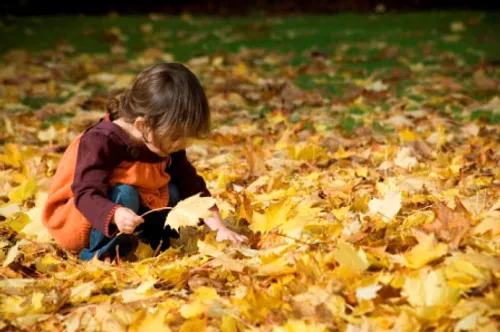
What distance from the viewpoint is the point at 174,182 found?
264 centimetres

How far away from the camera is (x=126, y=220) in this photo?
217cm

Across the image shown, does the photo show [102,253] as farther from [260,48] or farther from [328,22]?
[328,22]

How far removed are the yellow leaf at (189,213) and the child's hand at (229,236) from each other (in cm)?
16

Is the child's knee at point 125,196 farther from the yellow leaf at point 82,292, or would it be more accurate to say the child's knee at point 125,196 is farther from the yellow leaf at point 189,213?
the yellow leaf at point 82,292

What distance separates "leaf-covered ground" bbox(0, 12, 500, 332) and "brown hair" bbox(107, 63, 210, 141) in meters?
0.38

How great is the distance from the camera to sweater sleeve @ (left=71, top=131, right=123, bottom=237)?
2.24 meters

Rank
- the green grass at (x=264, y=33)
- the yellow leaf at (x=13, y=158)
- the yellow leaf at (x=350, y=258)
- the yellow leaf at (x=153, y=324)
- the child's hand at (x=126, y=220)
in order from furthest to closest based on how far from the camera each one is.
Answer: the green grass at (x=264, y=33) < the yellow leaf at (x=13, y=158) < the child's hand at (x=126, y=220) < the yellow leaf at (x=350, y=258) < the yellow leaf at (x=153, y=324)

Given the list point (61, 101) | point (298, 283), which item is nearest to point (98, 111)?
point (61, 101)

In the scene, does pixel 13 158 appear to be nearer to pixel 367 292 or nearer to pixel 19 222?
pixel 19 222

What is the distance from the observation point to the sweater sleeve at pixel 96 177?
224 cm

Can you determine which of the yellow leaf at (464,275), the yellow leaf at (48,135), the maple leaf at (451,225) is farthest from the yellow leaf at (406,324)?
the yellow leaf at (48,135)

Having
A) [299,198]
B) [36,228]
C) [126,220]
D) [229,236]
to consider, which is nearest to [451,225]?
[229,236]

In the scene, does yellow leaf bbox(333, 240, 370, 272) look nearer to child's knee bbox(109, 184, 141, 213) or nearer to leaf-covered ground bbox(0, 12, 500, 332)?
leaf-covered ground bbox(0, 12, 500, 332)

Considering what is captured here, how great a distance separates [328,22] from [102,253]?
781 centimetres
